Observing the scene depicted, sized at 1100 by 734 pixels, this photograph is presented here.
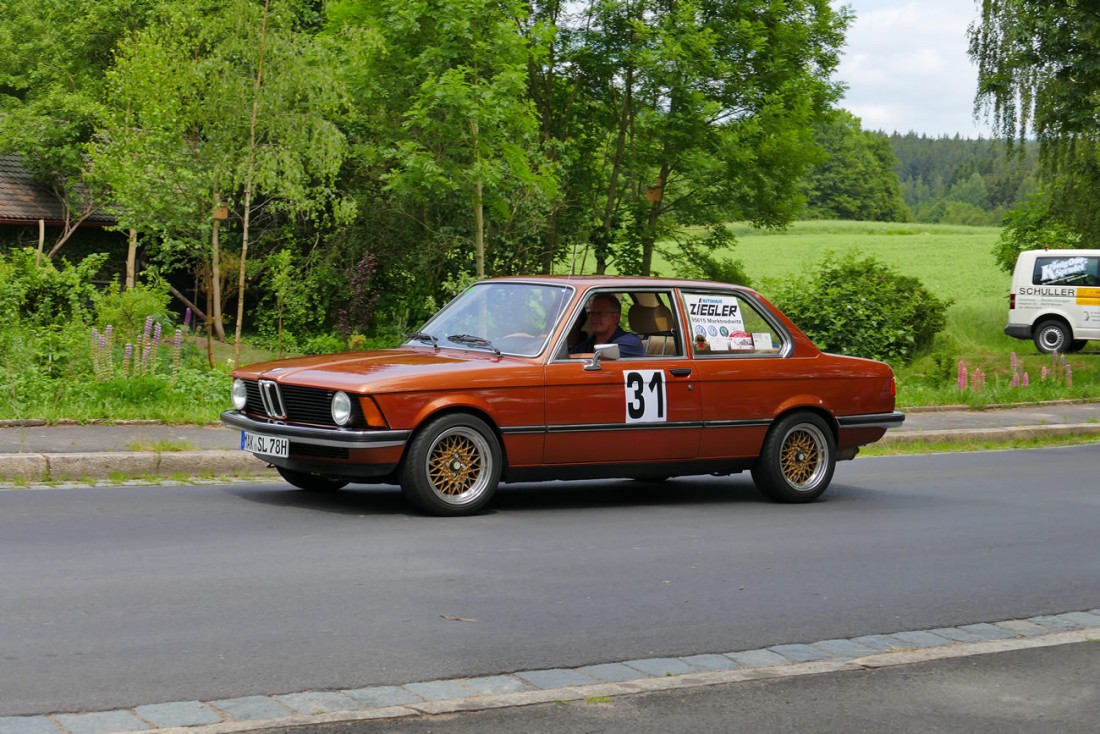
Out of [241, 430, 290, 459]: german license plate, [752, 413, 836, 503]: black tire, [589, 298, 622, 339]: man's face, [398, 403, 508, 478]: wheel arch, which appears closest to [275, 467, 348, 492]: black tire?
[241, 430, 290, 459]: german license plate

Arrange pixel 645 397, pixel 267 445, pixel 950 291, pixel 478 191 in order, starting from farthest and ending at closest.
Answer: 1. pixel 950 291
2. pixel 478 191
3. pixel 645 397
4. pixel 267 445

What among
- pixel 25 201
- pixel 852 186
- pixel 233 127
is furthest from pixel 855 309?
pixel 852 186

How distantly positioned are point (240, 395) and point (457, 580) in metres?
3.35

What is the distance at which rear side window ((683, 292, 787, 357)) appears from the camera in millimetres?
11109

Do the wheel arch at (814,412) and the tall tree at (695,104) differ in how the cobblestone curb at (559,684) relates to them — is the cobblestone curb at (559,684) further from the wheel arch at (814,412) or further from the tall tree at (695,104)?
the tall tree at (695,104)

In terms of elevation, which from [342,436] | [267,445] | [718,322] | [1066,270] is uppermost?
[1066,270]

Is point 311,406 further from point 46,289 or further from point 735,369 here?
point 46,289

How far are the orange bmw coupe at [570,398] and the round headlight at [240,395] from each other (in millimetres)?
30

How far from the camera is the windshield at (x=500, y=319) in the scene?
10422mm

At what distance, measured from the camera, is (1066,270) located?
110ft

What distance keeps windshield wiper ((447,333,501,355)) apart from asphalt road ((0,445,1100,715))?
1.20 m

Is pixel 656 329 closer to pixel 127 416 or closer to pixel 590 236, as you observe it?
pixel 127 416

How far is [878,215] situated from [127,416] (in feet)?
436

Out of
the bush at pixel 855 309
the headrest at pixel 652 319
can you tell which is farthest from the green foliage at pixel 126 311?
the bush at pixel 855 309
